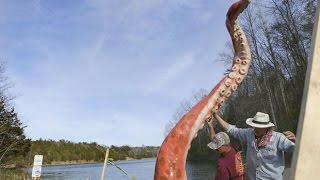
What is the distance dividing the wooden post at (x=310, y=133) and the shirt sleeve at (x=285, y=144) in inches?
113

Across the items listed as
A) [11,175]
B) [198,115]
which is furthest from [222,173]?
[11,175]

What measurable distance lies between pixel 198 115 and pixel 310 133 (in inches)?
52.9

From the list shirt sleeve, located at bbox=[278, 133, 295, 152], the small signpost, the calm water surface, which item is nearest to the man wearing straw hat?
shirt sleeve, located at bbox=[278, 133, 295, 152]

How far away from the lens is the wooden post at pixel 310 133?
5.42 feet

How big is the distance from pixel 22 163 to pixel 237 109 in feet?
74.7

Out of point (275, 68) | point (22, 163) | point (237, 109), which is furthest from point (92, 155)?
point (275, 68)

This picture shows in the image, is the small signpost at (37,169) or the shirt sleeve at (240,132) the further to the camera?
the small signpost at (37,169)

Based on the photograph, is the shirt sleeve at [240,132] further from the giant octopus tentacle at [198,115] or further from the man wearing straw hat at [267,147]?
the giant octopus tentacle at [198,115]

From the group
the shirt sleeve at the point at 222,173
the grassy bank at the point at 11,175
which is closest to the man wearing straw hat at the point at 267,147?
the shirt sleeve at the point at 222,173

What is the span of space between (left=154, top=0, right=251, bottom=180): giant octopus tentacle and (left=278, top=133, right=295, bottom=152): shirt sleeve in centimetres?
160

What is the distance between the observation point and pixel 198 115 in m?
2.97

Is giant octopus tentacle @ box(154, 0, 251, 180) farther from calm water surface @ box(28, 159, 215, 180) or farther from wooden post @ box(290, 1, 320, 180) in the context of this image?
calm water surface @ box(28, 159, 215, 180)

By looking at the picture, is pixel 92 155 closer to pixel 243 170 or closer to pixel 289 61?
pixel 289 61

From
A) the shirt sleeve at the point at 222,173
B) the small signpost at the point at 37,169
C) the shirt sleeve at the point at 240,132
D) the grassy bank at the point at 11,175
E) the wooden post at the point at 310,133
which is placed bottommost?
the grassy bank at the point at 11,175
